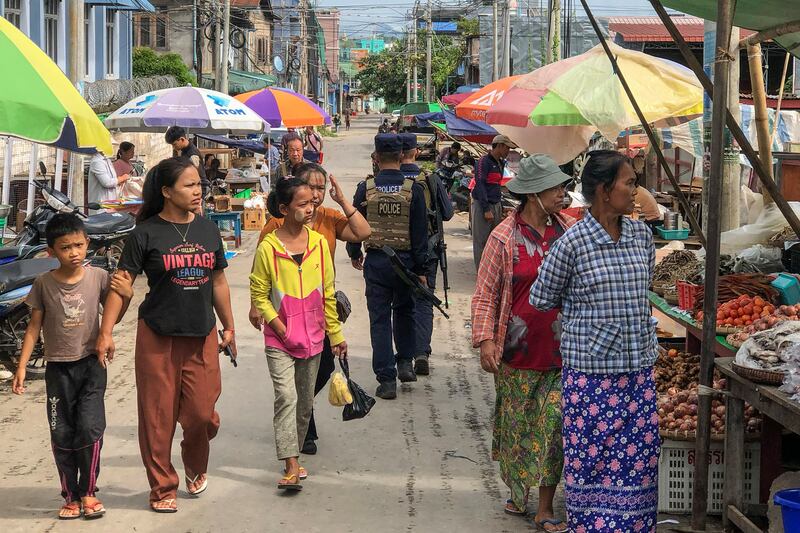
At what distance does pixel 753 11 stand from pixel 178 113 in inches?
458

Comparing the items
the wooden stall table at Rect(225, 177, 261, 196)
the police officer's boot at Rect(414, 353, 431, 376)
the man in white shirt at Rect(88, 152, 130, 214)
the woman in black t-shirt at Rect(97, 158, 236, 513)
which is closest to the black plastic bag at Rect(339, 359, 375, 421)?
the woman in black t-shirt at Rect(97, 158, 236, 513)

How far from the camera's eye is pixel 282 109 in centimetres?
2031

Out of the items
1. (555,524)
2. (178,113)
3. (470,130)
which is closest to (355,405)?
(555,524)

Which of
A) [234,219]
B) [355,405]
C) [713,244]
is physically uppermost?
[713,244]

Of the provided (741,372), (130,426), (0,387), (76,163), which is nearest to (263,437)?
(130,426)

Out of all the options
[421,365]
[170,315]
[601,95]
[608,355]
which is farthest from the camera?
[601,95]

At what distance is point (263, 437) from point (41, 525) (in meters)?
2.10

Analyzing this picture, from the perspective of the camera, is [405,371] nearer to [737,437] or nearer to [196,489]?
[196,489]

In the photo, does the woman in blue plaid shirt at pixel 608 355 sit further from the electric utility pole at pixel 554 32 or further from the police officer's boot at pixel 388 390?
the electric utility pole at pixel 554 32

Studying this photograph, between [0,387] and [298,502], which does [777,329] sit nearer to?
[298,502]

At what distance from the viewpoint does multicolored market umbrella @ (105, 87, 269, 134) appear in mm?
16109

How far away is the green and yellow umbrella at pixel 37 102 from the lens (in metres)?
5.52

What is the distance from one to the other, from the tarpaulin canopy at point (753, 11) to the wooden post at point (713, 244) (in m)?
0.91

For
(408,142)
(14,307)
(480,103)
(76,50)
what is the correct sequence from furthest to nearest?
(76,50) → (480,103) → (408,142) → (14,307)
